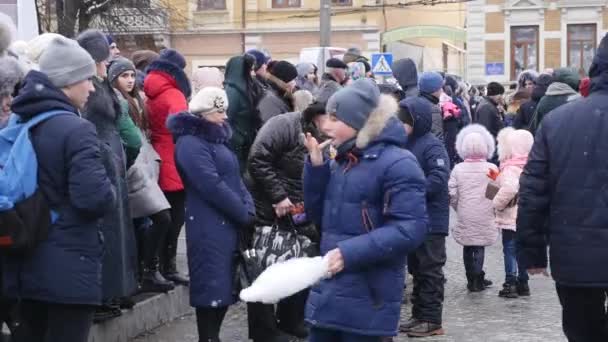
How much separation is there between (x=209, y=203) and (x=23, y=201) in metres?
2.20

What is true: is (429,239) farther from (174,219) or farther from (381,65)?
(381,65)

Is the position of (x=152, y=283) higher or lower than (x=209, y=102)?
lower

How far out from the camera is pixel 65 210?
5422mm

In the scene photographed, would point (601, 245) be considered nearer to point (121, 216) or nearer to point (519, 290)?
point (121, 216)

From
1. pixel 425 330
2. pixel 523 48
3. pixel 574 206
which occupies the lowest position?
pixel 425 330

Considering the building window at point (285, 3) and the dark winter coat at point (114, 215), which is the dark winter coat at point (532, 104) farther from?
the building window at point (285, 3)

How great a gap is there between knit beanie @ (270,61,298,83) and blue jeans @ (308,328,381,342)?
395cm

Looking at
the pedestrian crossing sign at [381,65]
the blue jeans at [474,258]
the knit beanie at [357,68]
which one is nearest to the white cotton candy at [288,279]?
the blue jeans at [474,258]

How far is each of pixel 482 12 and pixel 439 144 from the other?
4095 centimetres

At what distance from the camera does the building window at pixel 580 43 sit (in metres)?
47.5

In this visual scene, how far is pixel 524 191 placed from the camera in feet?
19.1

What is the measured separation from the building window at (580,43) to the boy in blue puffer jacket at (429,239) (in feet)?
131

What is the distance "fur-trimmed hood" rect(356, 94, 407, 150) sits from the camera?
546 centimetres

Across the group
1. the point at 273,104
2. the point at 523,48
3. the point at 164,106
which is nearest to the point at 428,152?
the point at 273,104
